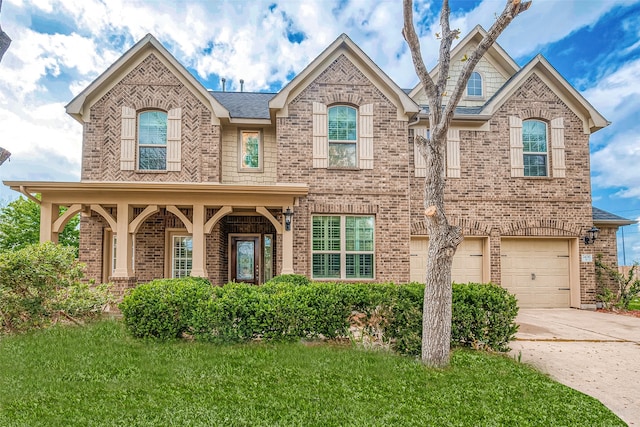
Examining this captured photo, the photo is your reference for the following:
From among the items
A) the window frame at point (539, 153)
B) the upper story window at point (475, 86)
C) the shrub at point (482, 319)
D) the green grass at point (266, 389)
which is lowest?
the green grass at point (266, 389)

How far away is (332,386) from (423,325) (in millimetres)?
1522

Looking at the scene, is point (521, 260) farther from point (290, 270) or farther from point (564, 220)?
point (290, 270)

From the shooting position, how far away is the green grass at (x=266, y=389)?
3.48 m

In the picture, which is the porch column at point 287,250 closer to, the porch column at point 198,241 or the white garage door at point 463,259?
the porch column at point 198,241

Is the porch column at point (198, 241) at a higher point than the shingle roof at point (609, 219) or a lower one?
lower

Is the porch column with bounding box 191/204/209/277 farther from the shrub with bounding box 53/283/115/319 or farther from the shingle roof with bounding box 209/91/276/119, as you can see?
the shingle roof with bounding box 209/91/276/119

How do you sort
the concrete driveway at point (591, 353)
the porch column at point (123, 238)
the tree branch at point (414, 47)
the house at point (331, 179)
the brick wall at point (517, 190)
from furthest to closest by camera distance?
the brick wall at point (517, 190) < the house at point (331, 179) < the porch column at point (123, 238) < the tree branch at point (414, 47) < the concrete driveway at point (591, 353)

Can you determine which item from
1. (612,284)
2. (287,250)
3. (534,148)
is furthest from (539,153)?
(287,250)

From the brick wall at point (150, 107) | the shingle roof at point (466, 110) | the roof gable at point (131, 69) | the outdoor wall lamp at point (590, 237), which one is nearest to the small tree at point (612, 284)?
the outdoor wall lamp at point (590, 237)

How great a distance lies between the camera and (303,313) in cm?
554

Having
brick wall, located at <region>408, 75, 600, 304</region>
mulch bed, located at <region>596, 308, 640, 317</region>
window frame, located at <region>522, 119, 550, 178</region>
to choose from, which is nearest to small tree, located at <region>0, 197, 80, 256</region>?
brick wall, located at <region>408, 75, 600, 304</region>

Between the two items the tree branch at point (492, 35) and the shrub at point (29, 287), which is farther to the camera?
the shrub at point (29, 287)

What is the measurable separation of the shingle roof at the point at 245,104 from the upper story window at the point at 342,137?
2084mm

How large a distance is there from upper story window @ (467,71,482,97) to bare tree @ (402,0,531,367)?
8019 mm
